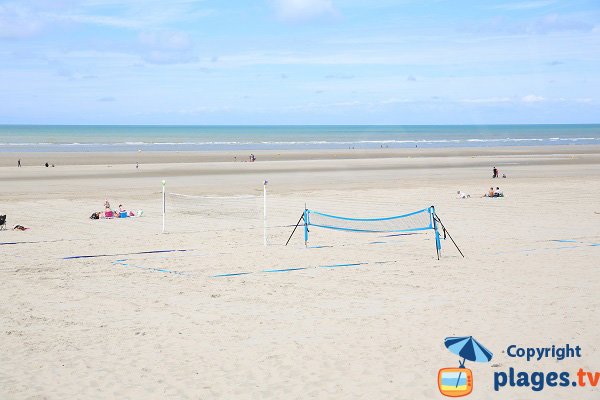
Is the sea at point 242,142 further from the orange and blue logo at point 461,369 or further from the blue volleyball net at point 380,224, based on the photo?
the orange and blue logo at point 461,369

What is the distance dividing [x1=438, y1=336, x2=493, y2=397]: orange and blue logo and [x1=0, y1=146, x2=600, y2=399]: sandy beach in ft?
0.45

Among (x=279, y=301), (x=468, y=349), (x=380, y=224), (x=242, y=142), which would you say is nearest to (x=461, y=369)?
(x=468, y=349)

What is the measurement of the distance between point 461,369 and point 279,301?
3989 millimetres


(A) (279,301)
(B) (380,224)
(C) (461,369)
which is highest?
(B) (380,224)

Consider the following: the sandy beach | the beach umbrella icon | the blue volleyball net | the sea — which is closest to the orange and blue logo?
the beach umbrella icon

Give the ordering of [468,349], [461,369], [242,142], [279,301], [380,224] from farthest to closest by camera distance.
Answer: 1. [242,142]
2. [380,224]
3. [279,301]
4. [468,349]
5. [461,369]

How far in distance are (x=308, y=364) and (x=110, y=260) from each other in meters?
7.78

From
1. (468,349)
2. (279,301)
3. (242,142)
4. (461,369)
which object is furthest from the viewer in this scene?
(242,142)

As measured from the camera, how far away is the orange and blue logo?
7825 millimetres

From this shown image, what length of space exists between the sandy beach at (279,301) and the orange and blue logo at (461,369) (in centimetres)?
14

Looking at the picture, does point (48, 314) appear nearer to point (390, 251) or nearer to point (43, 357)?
point (43, 357)

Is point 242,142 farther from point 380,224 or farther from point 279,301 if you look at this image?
point 279,301

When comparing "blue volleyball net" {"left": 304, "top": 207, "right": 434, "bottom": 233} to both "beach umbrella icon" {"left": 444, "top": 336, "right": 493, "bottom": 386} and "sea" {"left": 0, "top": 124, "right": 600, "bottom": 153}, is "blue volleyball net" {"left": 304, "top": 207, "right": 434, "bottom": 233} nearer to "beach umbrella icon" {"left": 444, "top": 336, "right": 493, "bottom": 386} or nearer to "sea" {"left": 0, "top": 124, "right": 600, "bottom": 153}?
"beach umbrella icon" {"left": 444, "top": 336, "right": 493, "bottom": 386}

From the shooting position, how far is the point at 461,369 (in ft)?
27.6
